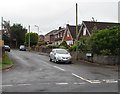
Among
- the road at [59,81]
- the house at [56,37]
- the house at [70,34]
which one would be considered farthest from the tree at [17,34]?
the road at [59,81]

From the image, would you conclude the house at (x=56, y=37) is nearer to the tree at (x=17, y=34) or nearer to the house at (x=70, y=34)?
the tree at (x=17, y=34)

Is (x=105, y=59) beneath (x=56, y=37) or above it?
beneath

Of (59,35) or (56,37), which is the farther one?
(56,37)

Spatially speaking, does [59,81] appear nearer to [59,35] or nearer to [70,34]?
[70,34]

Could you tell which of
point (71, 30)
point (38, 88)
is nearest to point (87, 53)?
point (38, 88)

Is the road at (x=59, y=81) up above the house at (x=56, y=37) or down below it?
below

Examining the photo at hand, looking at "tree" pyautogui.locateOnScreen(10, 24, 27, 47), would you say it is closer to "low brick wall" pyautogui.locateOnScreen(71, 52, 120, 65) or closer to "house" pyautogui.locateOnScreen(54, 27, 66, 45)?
"house" pyautogui.locateOnScreen(54, 27, 66, 45)

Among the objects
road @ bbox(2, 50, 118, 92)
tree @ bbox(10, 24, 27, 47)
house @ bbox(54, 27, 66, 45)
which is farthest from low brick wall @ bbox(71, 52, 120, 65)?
tree @ bbox(10, 24, 27, 47)

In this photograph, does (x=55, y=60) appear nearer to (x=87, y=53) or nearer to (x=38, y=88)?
(x=87, y=53)

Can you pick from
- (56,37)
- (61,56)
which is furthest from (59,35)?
(61,56)

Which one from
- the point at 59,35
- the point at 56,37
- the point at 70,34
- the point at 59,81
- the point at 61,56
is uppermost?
the point at 59,35

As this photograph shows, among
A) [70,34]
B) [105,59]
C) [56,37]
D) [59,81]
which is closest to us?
[59,81]

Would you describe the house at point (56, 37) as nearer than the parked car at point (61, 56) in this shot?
No

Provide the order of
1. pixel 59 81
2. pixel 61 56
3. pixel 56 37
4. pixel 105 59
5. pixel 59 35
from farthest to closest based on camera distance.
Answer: pixel 56 37
pixel 59 35
pixel 61 56
pixel 105 59
pixel 59 81
